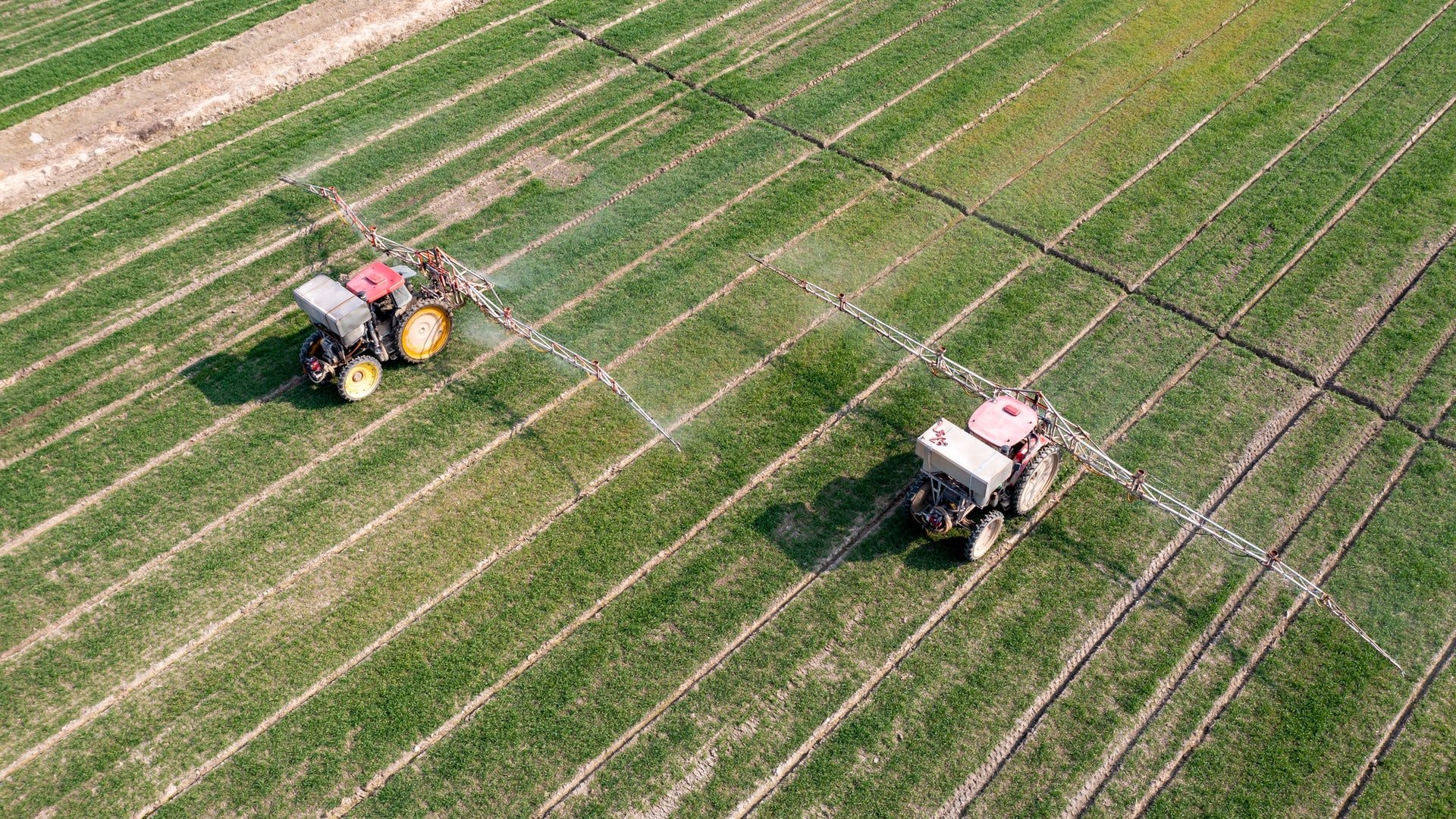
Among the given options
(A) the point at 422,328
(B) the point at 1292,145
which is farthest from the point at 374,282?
(B) the point at 1292,145

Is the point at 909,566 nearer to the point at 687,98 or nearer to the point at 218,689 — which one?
the point at 218,689

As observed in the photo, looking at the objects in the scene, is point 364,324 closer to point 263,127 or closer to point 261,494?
point 261,494

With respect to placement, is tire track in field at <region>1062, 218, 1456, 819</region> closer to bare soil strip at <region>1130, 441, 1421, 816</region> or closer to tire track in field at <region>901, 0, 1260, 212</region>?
bare soil strip at <region>1130, 441, 1421, 816</region>

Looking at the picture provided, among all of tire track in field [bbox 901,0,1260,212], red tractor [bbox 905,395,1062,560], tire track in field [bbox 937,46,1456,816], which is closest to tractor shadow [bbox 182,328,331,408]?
red tractor [bbox 905,395,1062,560]

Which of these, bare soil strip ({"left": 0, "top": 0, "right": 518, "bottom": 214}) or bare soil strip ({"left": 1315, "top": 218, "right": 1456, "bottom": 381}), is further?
bare soil strip ({"left": 0, "top": 0, "right": 518, "bottom": 214})

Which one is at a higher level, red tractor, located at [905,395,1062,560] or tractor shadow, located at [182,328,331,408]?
Answer: red tractor, located at [905,395,1062,560]

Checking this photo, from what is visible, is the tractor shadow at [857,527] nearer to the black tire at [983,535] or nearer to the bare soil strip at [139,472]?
the black tire at [983,535]
